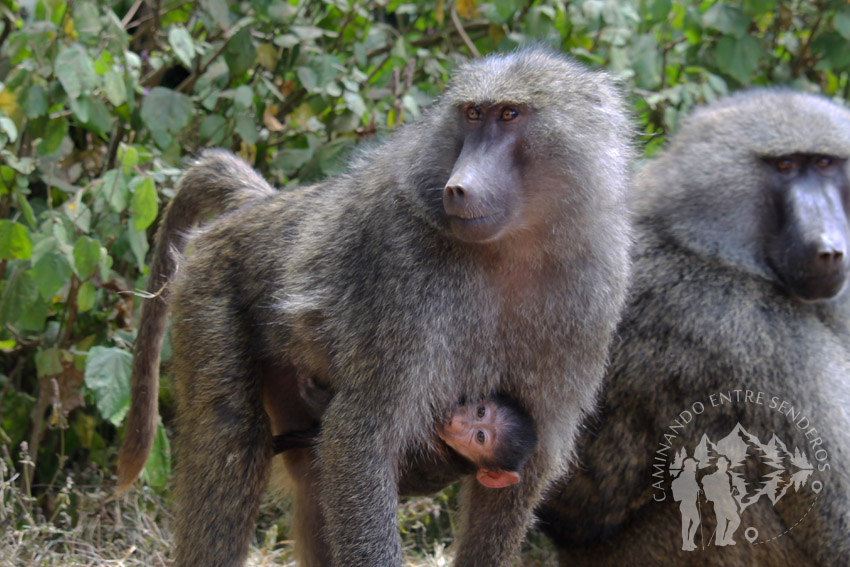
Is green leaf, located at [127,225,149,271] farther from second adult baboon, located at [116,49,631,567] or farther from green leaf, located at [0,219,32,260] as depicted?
second adult baboon, located at [116,49,631,567]

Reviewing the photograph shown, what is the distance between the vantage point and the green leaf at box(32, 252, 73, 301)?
3.13 metres

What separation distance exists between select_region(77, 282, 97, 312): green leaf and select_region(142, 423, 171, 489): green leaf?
1.56 ft

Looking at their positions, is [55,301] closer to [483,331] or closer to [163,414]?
[163,414]

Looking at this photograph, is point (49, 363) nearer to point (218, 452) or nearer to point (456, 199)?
point (218, 452)

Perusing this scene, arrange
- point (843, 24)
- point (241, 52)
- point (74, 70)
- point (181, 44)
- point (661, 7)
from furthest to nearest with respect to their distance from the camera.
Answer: point (843, 24)
point (661, 7)
point (241, 52)
point (181, 44)
point (74, 70)

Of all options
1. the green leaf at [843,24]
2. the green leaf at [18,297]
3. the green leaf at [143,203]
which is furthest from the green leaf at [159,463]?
the green leaf at [843,24]

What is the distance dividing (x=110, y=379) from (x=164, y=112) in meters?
1.10

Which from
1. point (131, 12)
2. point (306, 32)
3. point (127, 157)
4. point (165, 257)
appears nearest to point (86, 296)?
point (165, 257)

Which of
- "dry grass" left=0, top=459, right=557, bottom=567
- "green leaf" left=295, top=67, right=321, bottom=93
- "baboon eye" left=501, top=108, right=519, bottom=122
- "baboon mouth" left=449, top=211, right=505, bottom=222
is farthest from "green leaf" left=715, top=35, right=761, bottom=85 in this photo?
"baboon mouth" left=449, top=211, right=505, bottom=222

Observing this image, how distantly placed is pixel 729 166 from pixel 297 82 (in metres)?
1.89

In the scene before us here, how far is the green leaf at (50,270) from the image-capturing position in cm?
313

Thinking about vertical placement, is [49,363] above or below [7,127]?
below

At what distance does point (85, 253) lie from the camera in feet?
10.2

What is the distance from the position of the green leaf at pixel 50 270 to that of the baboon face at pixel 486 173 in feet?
4.56
